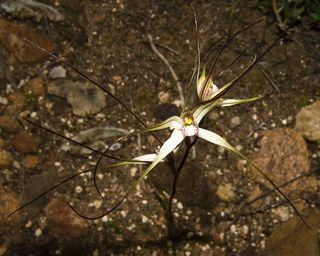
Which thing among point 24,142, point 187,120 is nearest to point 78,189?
point 24,142

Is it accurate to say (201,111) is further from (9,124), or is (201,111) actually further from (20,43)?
(20,43)

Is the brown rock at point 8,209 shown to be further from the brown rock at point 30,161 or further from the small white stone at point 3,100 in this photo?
the small white stone at point 3,100

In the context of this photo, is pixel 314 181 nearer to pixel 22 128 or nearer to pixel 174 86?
pixel 174 86

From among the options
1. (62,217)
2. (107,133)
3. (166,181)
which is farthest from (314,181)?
(62,217)

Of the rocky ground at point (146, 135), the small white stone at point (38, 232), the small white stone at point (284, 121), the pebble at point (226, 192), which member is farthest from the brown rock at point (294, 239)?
the small white stone at point (38, 232)

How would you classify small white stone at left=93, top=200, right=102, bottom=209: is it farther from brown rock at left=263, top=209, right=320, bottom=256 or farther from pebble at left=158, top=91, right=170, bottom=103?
brown rock at left=263, top=209, right=320, bottom=256

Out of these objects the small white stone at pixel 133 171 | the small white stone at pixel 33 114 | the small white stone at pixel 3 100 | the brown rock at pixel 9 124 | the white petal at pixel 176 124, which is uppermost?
the small white stone at pixel 3 100

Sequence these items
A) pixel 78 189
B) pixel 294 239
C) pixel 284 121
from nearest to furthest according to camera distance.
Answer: pixel 294 239 < pixel 78 189 < pixel 284 121
